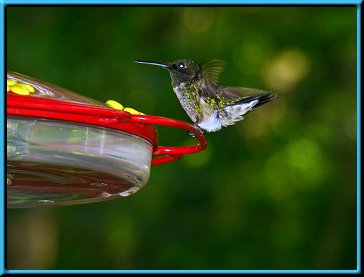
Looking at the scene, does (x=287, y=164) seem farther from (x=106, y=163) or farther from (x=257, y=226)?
(x=106, y=163)

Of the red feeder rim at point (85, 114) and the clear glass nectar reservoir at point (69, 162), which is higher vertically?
the red feeder rim at point (85, 114)

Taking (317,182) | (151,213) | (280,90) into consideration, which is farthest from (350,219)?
(151,213)

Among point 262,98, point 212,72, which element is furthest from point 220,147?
point 262,98

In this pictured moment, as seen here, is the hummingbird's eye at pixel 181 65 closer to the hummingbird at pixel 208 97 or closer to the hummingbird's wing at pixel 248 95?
the hummingbird at pixel 208 97

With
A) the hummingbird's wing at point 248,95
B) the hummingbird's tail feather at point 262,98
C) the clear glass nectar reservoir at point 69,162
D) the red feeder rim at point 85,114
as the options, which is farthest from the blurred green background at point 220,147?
the red feeder rim at point 85,114

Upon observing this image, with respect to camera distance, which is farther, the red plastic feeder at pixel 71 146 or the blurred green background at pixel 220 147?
the blurred green background at pixel 220 147

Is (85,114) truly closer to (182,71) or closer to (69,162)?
(69,162)

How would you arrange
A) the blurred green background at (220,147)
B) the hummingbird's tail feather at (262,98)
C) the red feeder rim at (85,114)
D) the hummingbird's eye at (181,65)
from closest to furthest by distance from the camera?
the red feeder rim at (85,114), the hummingbird's tail feather at (262,98), the hummingbird's eye at (181,65), the blurred green background at (220,147)

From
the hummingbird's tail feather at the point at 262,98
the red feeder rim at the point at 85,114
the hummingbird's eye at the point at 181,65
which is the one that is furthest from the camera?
the hummingbird's eye at the point at 181,65
